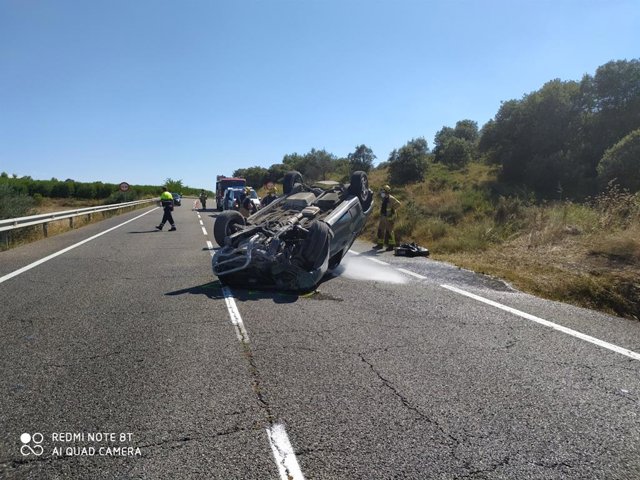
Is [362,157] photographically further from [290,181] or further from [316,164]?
[290,181]

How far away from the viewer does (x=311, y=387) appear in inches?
136

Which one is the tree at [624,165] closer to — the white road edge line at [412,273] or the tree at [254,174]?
the white road edge line at [412,273]

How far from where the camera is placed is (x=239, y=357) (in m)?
4.03

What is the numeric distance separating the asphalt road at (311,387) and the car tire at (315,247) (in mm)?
741

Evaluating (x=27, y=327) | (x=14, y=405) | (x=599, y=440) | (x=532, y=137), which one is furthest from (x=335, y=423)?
(x=532, y=137)

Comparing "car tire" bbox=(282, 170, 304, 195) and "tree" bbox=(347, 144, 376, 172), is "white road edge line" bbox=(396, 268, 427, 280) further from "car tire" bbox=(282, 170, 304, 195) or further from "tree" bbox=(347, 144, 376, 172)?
"tree" bbox=(347, 144, 376, 172)

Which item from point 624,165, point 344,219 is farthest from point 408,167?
point 344,219

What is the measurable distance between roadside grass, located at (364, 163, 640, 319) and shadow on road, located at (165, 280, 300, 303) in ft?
13.5

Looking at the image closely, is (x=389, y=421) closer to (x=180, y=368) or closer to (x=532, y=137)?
(x=180, y=368)

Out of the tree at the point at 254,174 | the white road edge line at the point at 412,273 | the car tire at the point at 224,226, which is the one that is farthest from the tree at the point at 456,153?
the tree at the point at 254,174

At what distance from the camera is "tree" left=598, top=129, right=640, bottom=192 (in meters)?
18.0

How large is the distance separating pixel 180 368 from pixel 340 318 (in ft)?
7.25

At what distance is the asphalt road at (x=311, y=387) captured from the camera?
2.53 m

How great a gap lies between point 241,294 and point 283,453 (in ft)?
13.6
